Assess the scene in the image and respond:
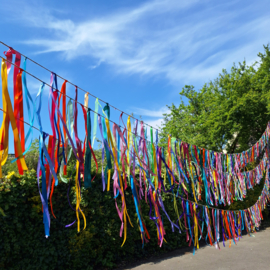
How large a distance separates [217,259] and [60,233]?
2.97 m

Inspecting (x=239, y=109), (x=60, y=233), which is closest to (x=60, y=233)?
(x=60, y=233)

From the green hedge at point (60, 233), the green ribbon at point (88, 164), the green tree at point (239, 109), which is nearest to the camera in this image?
the green ribbon at point (88, 164)

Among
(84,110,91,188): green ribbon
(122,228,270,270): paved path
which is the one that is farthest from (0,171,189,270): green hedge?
(84,110,91,188): green ribbon

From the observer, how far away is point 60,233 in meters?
3.91

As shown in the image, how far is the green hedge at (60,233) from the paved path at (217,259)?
0.45m

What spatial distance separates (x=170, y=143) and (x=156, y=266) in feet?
8.26

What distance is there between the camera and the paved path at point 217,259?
13.8 ft

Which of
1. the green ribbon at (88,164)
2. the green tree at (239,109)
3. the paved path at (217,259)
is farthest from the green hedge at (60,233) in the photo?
the green tree at (239,109)

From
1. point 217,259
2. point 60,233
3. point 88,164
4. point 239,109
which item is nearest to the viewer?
point 88,164

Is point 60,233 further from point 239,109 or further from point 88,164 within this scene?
point 239,109

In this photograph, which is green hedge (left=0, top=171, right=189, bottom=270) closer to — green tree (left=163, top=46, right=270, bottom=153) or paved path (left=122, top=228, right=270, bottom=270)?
paved path (left=122, top=228, right=270, bottom=270)

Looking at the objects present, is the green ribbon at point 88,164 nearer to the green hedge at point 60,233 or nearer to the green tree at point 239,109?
the green hedge at point 60,233

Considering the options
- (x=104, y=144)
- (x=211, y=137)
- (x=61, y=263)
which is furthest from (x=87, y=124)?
(x=211, y=137)

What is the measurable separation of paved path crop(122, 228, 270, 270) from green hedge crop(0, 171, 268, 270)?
1.47 ft
